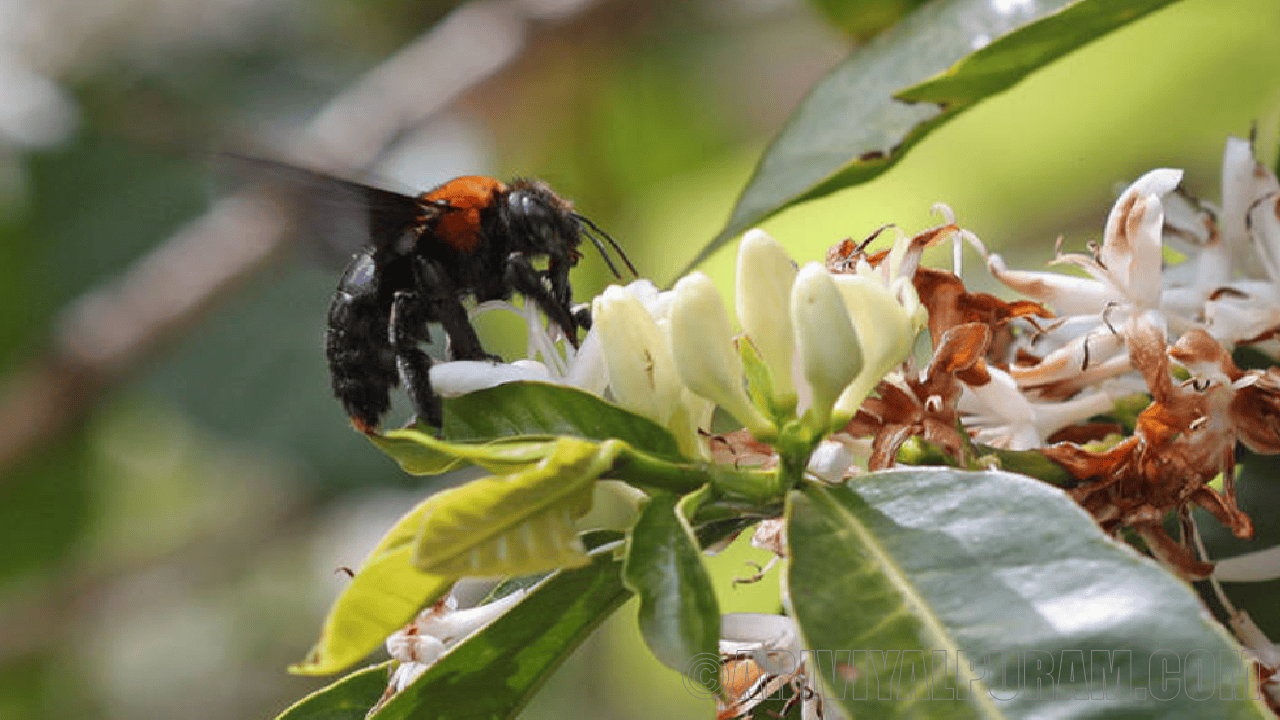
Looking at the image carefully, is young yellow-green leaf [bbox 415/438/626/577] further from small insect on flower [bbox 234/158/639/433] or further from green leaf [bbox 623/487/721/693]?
small insect on flower [bbox 234/158/639/433]

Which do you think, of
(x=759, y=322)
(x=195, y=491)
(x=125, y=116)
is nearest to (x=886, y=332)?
(x=759, y=322)

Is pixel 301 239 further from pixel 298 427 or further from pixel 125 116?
pixel 298 427

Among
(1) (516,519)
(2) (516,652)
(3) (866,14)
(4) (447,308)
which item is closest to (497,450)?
(1) (516,519)

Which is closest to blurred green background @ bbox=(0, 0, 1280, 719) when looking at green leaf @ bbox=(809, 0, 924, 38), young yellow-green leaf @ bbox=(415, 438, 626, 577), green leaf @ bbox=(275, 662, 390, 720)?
green leaf @ bbox=(809, 0, 924, 38)

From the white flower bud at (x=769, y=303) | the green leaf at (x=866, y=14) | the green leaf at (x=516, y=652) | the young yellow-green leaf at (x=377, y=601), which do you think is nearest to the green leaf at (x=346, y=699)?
the green leaf at (x=516, y=652)

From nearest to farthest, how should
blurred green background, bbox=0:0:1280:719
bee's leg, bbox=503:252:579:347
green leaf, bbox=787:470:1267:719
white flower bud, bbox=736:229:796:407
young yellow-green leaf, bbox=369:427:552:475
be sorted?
1. green leaf, bbox=787:470:1267:719
2. young yellow-green leaf, bbox=369:427:552:475
3. white flower bud, bbox=736:229:796:407
4. bee's leg, bbox=503:252:579:347
5. blurred green background, bbox=0:0:1280:719

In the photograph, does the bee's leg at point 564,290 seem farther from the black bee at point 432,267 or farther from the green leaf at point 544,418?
the green leaf at point 544,418

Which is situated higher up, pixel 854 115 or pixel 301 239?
pixel 301 239
